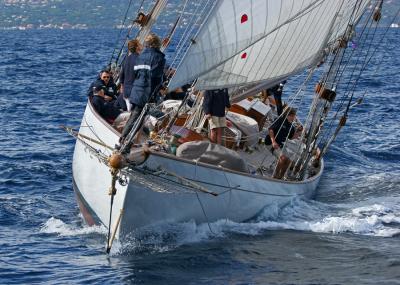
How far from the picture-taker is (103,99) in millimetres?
18953

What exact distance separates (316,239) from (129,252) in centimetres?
326

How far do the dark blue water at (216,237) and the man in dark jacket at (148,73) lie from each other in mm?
2190

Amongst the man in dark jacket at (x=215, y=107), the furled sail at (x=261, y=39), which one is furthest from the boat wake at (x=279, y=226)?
the furled sail at (x=261, y=39)

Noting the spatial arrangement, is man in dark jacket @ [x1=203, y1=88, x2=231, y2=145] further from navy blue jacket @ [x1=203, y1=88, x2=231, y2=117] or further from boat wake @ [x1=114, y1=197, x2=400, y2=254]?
boat wake @ [x1=114, y1=197, x2=400, y2=254]

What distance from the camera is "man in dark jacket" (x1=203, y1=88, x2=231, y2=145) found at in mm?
17922

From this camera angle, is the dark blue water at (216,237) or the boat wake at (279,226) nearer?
the dark blue water at (216,237)

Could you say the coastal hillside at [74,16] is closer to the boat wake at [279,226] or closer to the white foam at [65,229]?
the boat wake at [279,226]

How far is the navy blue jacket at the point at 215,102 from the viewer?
17.9m

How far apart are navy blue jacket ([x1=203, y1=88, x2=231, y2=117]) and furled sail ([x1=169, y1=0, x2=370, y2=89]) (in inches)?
23.7

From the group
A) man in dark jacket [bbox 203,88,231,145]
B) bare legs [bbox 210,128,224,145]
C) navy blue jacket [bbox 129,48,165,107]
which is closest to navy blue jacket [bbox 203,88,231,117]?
man in dark jacket [bbox 203,88,231,145]

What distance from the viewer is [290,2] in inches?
677

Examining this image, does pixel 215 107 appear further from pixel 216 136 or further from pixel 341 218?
pixel 341 218

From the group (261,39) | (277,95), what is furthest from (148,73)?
(277,95)

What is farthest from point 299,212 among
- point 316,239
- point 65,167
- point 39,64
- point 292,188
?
point 39,64
